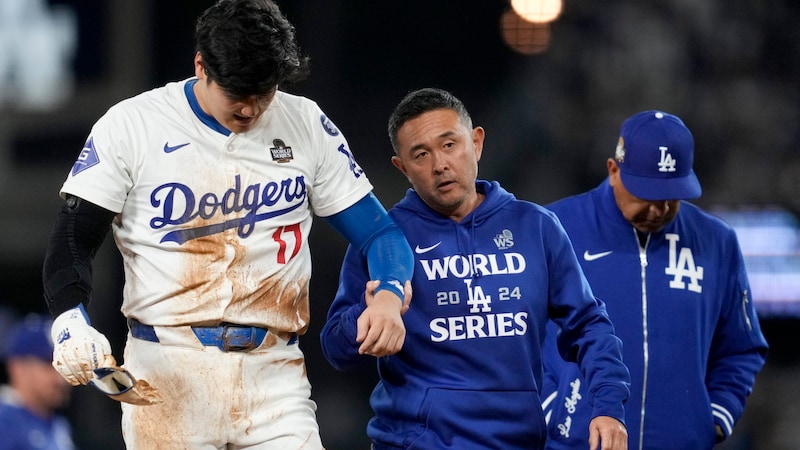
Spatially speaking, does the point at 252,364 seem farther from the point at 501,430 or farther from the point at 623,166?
the point at 623,166

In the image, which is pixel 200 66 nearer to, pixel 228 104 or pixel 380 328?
pixel 228 104

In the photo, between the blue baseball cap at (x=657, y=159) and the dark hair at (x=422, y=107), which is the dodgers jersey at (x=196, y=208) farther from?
the blue baseball cap at (x=657, y=159)

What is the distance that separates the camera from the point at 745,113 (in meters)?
7.89

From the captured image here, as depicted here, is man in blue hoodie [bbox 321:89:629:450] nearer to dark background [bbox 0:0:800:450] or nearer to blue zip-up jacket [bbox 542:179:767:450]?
blue zip-up jacket [bbox 542:179:767:450]

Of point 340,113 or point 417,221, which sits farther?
point 340,113

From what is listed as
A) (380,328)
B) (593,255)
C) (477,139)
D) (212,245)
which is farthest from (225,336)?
(593,255)

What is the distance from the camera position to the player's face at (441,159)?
132 inches

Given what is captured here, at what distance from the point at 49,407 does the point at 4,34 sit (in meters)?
2.95

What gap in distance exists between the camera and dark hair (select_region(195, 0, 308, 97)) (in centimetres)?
284

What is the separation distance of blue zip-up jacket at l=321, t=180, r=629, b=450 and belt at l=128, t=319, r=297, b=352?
309mm

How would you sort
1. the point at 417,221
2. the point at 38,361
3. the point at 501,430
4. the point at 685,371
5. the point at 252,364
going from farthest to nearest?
1. the point at 38,361
2. the point at 685,371
3. the point at 417,221
4. the point at 501,430
5. the point at 252,364

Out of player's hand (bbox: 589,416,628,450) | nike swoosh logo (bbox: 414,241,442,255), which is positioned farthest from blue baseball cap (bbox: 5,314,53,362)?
player's hand (bbox: 589,416,628,450)

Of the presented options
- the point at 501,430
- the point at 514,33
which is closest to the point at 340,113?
the point at 514,33

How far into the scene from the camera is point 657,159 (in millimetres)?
3818
